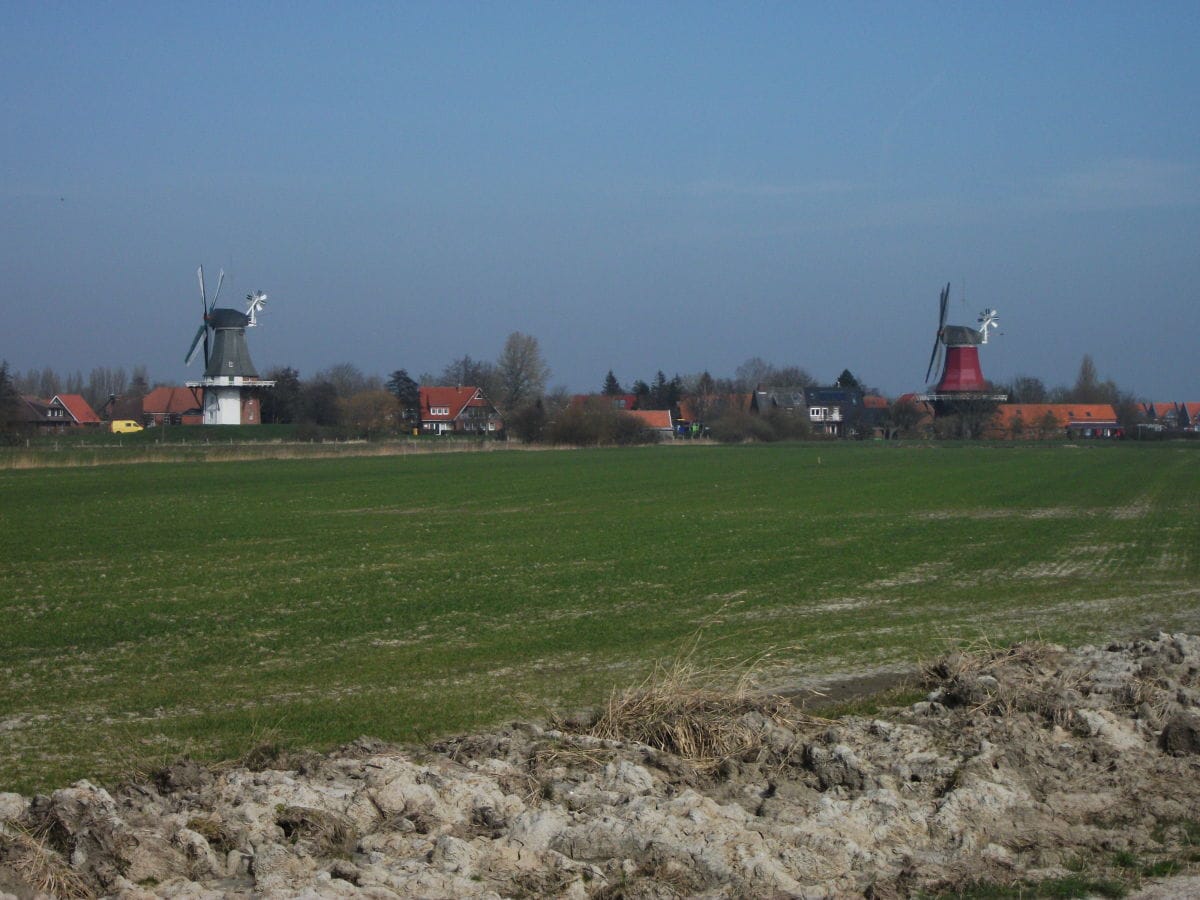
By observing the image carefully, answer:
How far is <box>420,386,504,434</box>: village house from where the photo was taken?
5610 inches

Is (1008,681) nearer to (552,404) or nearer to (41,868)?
(41,868)

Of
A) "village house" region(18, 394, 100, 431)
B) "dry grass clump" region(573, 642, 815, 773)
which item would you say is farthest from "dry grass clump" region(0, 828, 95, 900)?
"village house" region(18, 394, 100, 431)

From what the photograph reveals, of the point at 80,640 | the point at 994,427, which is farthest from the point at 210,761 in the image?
the point at 994,427

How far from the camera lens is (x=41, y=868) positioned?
6293 millimetres

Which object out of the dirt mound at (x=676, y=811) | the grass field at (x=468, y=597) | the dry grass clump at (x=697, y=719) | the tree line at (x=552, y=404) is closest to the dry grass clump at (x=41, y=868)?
the dirt mound at (x=676, y=811)

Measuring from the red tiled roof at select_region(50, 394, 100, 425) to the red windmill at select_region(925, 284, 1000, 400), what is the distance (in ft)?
323

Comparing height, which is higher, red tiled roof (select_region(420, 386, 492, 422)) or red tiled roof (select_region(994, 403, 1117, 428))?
red tiled roof (select_region(420, 386, 492, 422))

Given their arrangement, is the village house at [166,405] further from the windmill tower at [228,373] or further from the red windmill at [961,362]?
the red windmill at [961,362]

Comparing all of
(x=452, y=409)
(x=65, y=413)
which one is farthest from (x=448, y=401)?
(x=65, y=413)

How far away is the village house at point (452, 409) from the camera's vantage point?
142 meters

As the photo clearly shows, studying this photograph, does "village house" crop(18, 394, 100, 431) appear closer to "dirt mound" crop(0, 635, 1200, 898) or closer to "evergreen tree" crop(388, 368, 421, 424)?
"evergreen tree" crop(388, 368, 421, 424)

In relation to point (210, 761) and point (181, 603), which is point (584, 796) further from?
point (181, 603)

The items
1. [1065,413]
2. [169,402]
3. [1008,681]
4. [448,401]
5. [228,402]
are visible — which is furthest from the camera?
[1065,413]

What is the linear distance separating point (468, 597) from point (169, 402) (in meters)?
141
